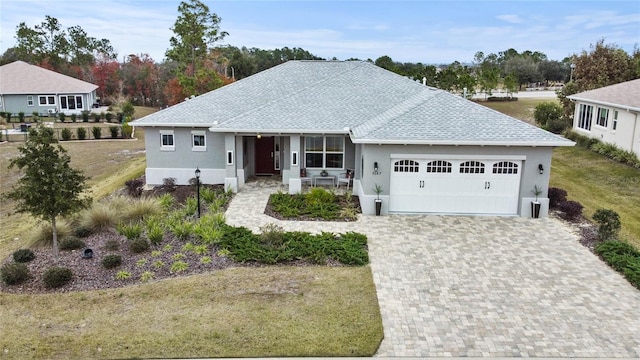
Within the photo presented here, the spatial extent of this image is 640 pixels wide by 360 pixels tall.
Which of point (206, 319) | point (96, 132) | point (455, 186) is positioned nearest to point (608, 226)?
point (455, 186)

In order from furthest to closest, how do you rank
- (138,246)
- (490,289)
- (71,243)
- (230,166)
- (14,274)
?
(230,166), (71,243), (138,246), (14,274), (490,289)

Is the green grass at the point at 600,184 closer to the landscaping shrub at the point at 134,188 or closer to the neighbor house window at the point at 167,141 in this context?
the neighbor house window at the point at 167,141

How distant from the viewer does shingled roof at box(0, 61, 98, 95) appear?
4903 centimetres

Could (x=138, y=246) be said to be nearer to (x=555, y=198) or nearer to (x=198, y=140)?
(x=198, y=140)

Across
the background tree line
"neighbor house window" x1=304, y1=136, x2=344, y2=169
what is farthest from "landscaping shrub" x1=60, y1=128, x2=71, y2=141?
"neighbor house window" x1=304, y1=136, x2=344, y2=169

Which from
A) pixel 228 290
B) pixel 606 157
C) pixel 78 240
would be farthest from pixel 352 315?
pixel 606 157

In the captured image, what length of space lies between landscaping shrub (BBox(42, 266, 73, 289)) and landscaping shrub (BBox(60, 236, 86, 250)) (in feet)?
6.82

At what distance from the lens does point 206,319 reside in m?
11.0

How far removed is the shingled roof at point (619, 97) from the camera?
88.7 feet

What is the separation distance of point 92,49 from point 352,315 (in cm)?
7405

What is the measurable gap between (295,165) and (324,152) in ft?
5.16

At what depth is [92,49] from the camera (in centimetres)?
7356

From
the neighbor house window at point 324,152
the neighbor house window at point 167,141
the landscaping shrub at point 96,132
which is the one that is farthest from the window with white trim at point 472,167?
the landscaping shrub at point 96,132

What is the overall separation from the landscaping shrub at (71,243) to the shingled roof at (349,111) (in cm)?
711
